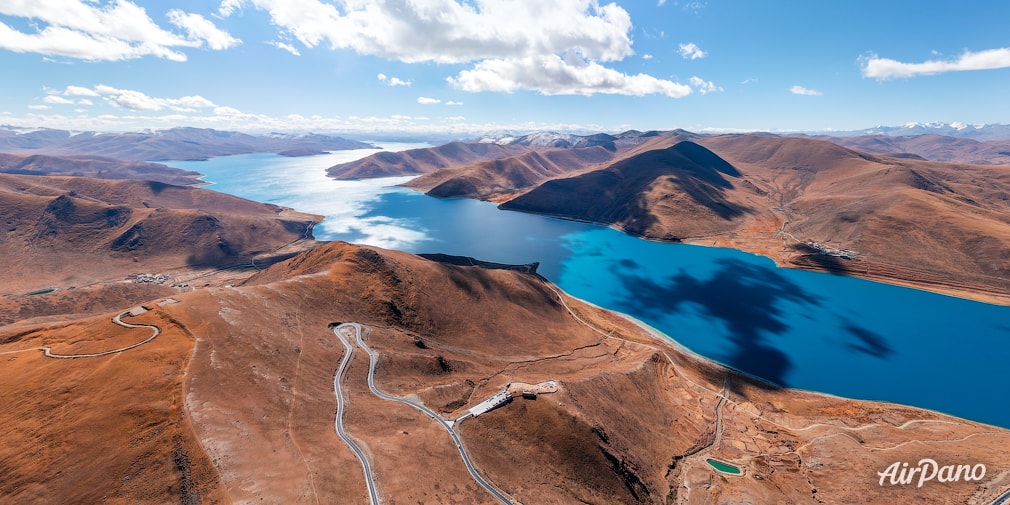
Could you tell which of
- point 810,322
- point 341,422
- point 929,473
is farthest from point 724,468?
point 810,322

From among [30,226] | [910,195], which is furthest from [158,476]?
[910,195]

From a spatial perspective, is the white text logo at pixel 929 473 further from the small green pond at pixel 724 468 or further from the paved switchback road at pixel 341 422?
the paved switchback road at pixel 341 422

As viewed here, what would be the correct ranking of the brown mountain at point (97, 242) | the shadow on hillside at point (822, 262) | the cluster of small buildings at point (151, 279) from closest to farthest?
1. the cluster of small buildings at point (151, 279)
2. the brown mountain at point (97, 242)
3. the shadow on hillside at point (822, 262)

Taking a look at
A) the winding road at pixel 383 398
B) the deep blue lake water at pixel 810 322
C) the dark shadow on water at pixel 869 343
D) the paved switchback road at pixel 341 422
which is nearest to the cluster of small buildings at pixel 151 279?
the deep blue lake water at pixel 810 322

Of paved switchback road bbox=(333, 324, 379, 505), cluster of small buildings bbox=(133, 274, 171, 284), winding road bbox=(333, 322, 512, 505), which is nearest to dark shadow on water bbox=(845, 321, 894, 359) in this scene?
winding road bbox=(333, 322, 512, 505)

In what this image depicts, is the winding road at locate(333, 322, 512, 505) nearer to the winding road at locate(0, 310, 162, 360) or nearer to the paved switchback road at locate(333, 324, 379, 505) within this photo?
the paved switchback road at locate(333, 324, 379, 505)

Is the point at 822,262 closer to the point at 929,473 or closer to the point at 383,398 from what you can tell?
the point at 929,473
